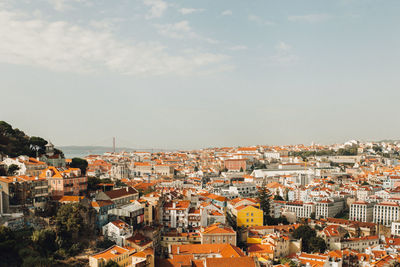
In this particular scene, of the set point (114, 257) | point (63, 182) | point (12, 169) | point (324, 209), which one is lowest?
point (324, 209)

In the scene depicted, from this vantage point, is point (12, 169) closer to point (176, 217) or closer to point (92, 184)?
point (92, 184)

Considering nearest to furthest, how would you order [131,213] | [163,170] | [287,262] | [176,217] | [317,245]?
[287,262]
[131,213]
[176,217]
[317,245]
[163,170]

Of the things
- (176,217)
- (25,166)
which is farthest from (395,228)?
(25,166)

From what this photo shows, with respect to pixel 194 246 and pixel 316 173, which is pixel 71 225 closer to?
pixel 194 246

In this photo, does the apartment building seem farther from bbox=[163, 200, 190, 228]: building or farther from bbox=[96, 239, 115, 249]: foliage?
bbox=[96, 239, 115, 249]: foliage

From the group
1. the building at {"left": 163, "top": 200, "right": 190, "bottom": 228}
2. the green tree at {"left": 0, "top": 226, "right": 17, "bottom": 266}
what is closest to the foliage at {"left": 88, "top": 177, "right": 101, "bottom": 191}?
the building at {"left": 163, "top": 200, "right": 190, "bottom": 228}

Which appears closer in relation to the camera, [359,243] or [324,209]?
[359,243]

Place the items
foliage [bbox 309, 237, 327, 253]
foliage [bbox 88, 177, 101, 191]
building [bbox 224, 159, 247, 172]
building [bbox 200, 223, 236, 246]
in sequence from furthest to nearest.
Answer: building [bbox 224, 159, 247, 172] → foliage [bbox 88, 177, 101, 191] → foliage [bbox 309, 237, 327, 253] → building [bbox 200, 223, 236, 246]
